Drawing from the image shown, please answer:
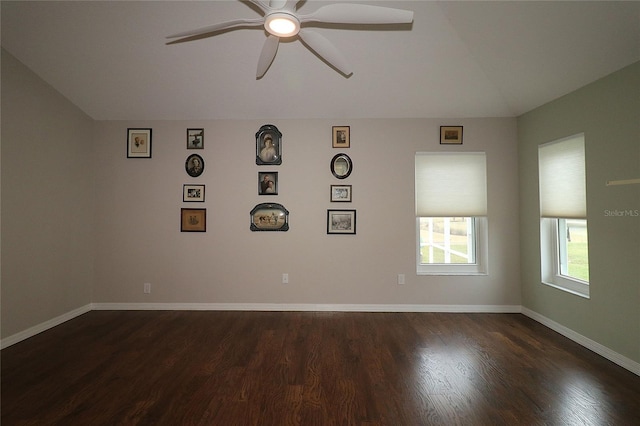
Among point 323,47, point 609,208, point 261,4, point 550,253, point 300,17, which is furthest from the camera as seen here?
point 550,253

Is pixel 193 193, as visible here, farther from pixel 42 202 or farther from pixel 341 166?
pixel 341 166

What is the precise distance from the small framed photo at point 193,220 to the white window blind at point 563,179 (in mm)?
4227

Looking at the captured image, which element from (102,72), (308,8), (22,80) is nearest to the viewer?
(308,8)

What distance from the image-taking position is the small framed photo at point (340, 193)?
4.05m

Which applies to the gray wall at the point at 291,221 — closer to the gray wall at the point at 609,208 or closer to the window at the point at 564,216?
the window at the point at 564,216

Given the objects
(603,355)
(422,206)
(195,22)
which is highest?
(195,22)

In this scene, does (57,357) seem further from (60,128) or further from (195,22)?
(195,22)

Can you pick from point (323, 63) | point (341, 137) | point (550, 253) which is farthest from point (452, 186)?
point (323, 63)

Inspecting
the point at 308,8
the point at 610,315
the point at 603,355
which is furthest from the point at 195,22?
the point at 603,355

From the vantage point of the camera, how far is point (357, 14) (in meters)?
1.81

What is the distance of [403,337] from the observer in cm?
318

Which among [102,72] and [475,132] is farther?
[475,132]

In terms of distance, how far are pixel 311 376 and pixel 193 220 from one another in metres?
2.63

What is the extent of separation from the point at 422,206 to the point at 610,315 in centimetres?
208
